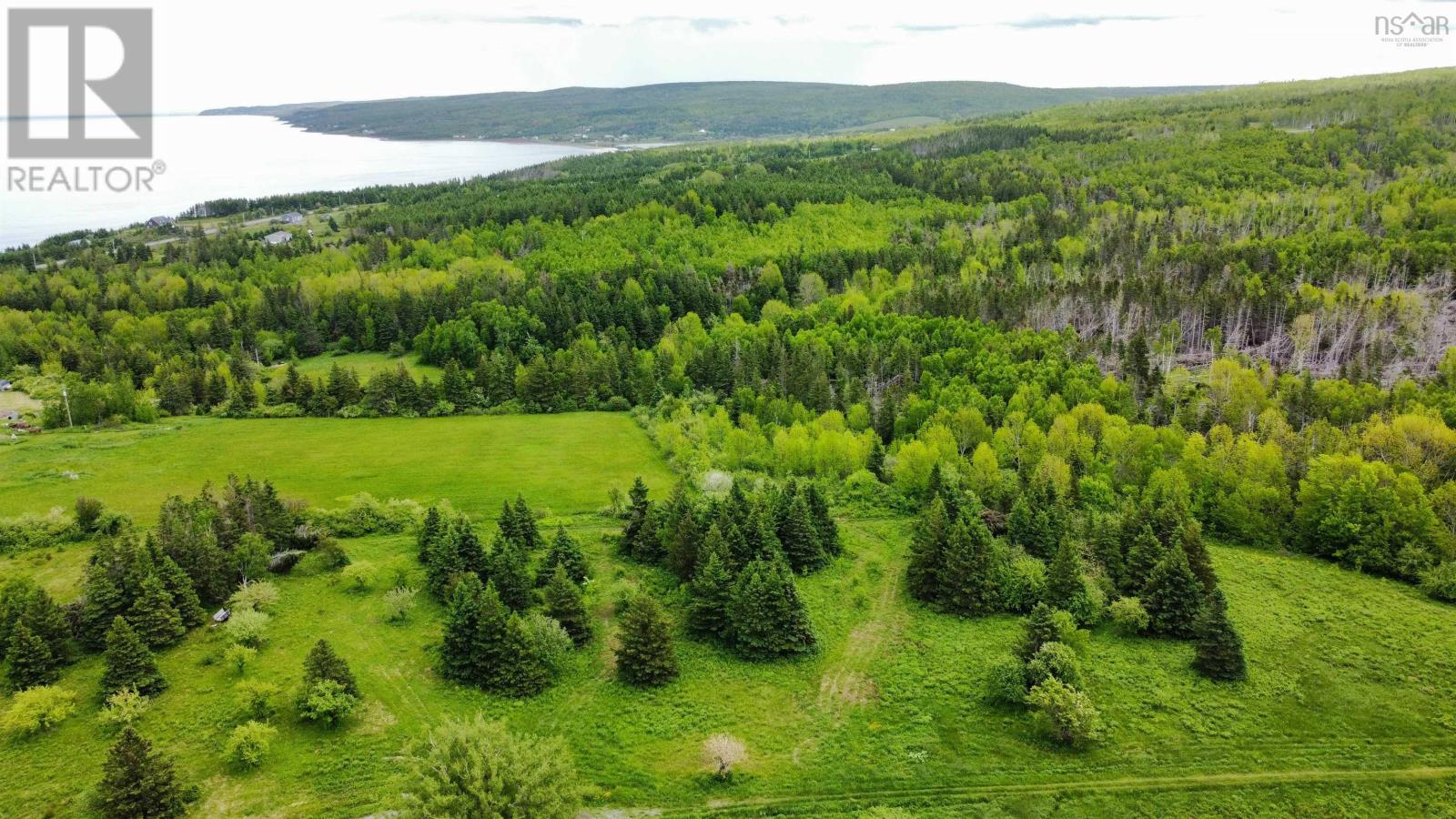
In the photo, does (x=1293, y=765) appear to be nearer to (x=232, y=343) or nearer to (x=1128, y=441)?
(x=1128, y=441)

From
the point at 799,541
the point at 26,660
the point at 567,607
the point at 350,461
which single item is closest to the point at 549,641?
the point at 567,607

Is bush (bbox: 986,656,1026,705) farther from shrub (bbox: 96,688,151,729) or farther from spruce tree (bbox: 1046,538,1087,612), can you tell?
shrub (bbox: 96,688,151,729)

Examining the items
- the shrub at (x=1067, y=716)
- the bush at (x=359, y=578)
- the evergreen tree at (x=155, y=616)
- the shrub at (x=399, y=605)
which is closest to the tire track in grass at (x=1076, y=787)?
the shrub at (x=1067, y=716)

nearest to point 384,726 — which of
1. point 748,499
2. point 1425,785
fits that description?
point 748,499

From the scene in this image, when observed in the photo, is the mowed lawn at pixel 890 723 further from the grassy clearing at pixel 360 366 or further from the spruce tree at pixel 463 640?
the grassy clearing at pixel 360 366

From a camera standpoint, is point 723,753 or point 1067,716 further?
point 723,753

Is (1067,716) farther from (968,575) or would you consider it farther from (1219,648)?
(968,575)
